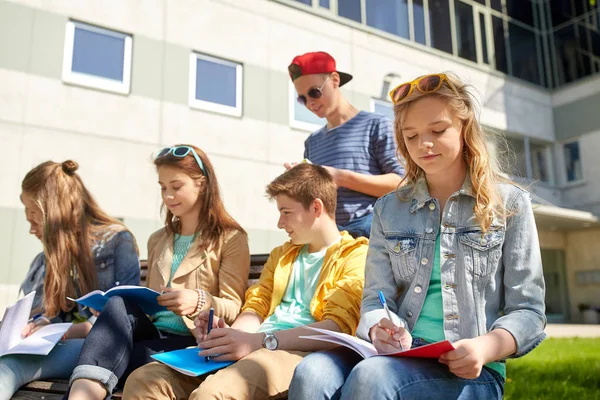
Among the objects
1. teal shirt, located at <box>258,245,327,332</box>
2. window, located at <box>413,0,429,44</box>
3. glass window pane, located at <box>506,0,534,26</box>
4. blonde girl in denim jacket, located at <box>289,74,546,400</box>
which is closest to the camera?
blonde girl in denim jacket, located at <box>289,74,546,400</box>

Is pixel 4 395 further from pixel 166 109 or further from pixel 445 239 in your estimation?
pixel 166 109

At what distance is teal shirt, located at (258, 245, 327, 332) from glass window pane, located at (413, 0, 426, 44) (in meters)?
13.1

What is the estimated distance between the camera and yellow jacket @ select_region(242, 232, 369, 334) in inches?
89.4

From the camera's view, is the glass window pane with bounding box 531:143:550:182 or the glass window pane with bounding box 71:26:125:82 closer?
the glass window pane with bounding box 71:26:125:82

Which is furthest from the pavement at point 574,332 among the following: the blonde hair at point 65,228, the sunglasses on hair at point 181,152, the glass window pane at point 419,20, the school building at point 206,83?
the blonde hair at point 65,228

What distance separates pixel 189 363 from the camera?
2.11 m

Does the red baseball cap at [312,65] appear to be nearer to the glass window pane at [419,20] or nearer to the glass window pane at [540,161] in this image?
the glass window pane at [419,20]

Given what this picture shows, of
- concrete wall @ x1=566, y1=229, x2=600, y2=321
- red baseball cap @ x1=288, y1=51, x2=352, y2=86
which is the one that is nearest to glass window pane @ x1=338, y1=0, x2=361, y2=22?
red baseball cap @ x1=288, y1=51, x2=352, y2=86

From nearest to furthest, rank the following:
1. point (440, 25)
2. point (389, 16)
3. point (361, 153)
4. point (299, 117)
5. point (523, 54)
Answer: point (361, 153)
point (299, 117)
point (389, 16)
point (440, 25)
point (523, 54)

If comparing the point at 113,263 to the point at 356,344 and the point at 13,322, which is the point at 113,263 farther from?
the point at 356,344

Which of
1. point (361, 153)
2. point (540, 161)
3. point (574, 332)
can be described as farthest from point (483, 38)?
point (361, 153)

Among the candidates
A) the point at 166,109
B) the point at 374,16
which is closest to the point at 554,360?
the point at 166,109

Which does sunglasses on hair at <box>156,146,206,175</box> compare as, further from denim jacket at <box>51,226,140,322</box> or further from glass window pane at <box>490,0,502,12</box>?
glass window pane at <box>490,0,502,12</box>

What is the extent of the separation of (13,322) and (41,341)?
19 centimetres
